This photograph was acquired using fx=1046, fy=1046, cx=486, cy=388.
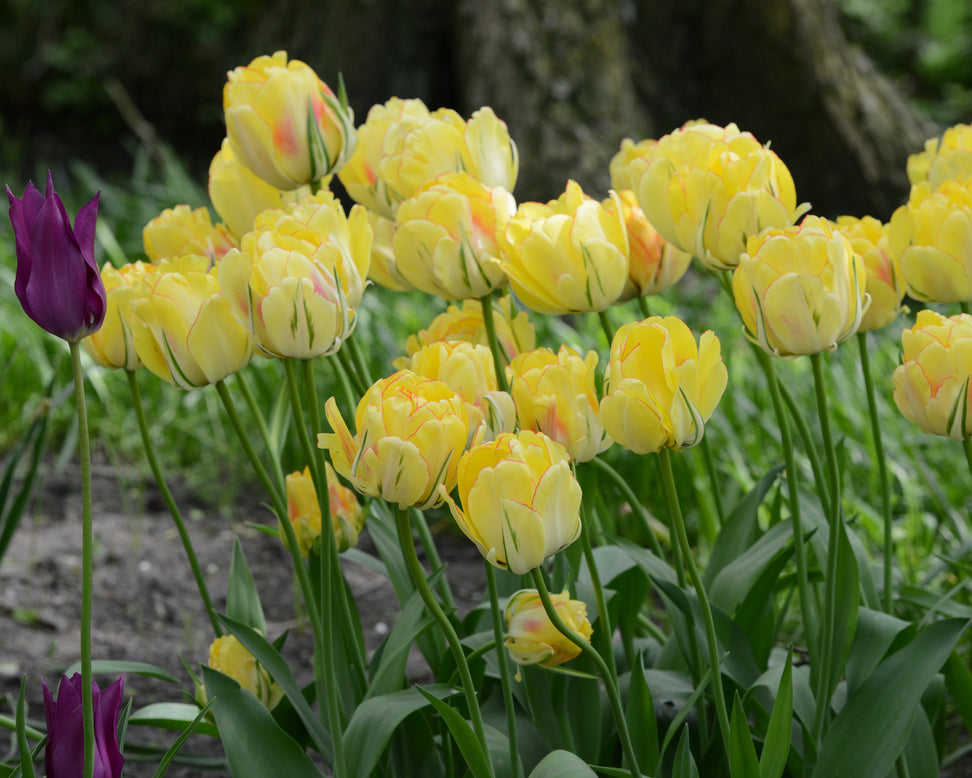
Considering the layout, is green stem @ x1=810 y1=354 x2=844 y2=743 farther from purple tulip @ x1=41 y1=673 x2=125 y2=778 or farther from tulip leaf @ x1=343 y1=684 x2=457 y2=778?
purple tulip @ x1=41 y1=673 x2=125 y2=778

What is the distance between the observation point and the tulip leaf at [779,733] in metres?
0.88

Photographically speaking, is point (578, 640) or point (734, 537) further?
point (734, 537)

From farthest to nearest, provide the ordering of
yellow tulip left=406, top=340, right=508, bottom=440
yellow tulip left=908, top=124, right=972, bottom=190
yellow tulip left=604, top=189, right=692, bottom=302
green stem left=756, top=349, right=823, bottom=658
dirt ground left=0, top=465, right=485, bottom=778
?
dirt ground left=0, top=465, right=485, bottom=778 < yellow tulip left=908, top=124, right=972, bottom=190 < yellow tulip left=604, top=189, right=692, bottom=302 < green stem left=756, top=349, right=823, bottom=658 < yellow tulip left=406, top=340, right=508, bottom=440

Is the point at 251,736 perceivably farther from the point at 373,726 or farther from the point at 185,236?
the point at 185,236

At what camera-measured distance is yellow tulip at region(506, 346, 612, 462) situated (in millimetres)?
819

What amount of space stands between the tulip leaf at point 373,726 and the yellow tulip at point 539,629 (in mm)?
101

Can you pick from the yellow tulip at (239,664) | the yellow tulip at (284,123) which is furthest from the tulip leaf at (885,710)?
the yellow tulip at (284,123)

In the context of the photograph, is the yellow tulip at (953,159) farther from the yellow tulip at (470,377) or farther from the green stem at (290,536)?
the green stem at (290,536)

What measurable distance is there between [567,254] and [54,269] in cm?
40

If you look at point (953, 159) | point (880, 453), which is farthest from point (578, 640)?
point (953, 159)

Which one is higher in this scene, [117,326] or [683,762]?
[117,326]

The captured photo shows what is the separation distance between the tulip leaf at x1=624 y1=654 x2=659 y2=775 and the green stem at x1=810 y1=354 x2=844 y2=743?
16 centimetres

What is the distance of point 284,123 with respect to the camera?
3.10 feet

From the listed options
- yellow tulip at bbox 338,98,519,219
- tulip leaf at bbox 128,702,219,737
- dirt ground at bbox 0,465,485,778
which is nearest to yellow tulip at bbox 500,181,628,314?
yellow tulip at bbox 338,98,519,219
